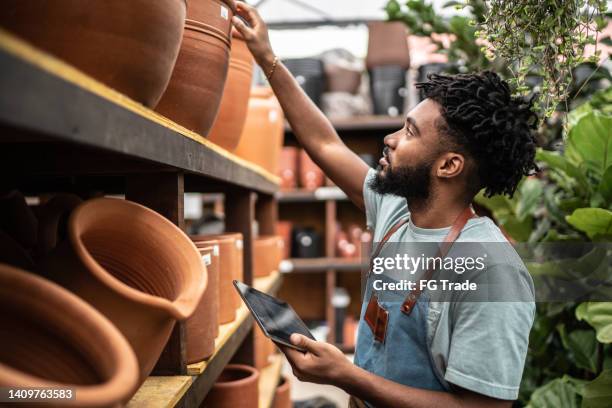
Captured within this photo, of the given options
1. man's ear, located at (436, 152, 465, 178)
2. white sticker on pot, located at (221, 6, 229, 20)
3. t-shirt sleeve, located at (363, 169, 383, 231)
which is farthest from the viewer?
t-shirt sleeve, located at (363, 169, 383, 231)

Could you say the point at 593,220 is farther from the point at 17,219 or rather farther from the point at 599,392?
the point at 17,219

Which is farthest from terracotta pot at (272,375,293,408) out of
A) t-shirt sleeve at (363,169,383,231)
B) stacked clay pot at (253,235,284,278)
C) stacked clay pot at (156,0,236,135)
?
stacked clay pot at (156,0,236,135)

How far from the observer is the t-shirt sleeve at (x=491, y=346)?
1.07 metres

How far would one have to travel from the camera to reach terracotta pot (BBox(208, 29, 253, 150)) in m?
1.52

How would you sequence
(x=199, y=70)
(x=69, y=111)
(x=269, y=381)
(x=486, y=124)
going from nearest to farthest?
(x=69, y=111), (x=199, y=70), (x=486, y=124), (x=269, y=381)

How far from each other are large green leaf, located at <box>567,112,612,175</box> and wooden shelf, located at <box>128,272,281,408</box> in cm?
129

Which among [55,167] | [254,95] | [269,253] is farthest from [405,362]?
[254,95]

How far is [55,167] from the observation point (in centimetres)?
89

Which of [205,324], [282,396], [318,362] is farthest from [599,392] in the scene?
[282,396]

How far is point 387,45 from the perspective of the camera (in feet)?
13.0

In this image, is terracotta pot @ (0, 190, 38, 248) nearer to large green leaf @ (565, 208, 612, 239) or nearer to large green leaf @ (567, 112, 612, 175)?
large green leaf @ (565, 208, 612, 239)

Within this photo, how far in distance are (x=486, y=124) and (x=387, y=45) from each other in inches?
113

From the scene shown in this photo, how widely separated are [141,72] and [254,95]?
160cm

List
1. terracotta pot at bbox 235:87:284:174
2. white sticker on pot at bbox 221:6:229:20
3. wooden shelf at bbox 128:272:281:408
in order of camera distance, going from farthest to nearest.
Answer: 1. terracotta pot at bbox 235:87:284:174
2. white sticker on pot at bbox 221:6:229:20
3. wooden shelf at bbox 128:272:281:408
